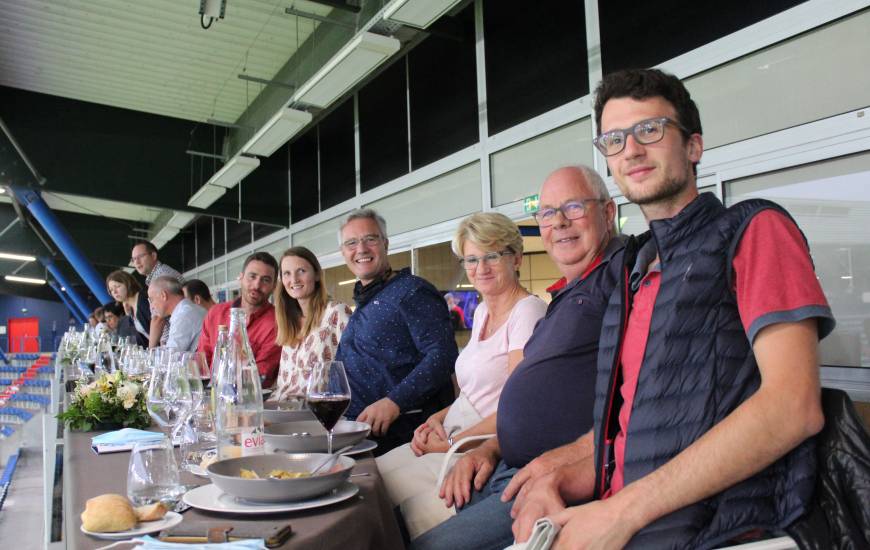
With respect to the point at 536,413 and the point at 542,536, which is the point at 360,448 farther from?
the point at 542,536

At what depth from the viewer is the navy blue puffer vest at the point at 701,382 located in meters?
1.06

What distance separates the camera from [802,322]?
1039mm

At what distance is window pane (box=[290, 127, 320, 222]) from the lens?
31.3 feet

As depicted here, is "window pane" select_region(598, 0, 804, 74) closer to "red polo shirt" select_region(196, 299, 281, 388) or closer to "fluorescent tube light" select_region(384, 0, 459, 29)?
"fluorescent tube light" select_region(384, 0, 459, 29)

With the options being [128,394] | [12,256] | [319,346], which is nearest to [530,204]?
[319,346]

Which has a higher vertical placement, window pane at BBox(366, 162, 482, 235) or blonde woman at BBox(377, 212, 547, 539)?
window pane at BBox(366, 162, 482, 235)

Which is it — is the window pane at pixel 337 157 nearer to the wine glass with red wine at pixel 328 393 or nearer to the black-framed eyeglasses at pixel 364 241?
the black-framed eyeglasses at pixel 364 241

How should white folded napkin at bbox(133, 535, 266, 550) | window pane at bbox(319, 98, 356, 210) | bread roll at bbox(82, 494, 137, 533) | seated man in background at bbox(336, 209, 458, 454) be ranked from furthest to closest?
1. window pane at bbox(319, 98, 356, 210)
2. seated man in background at bbox(336, 209, 458, 454)
3. bread roll at bbox(82, 494, 137, 533)
4. white folded napkin at bbox(133, 535, 266, 550)

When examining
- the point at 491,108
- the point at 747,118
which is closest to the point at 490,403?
the point at 747,118

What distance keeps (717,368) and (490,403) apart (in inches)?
44.6

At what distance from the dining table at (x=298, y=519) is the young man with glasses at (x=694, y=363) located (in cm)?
32

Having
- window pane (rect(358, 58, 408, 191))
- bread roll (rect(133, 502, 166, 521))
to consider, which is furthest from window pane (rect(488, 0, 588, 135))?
bread roll (rect(133, 502, 166, 521))

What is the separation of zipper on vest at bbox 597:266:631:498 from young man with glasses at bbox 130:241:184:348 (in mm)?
4905

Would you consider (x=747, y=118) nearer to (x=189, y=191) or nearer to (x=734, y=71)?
(x=734, y=71)
